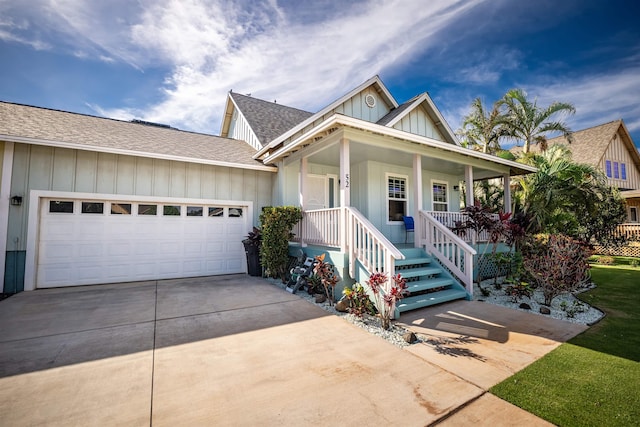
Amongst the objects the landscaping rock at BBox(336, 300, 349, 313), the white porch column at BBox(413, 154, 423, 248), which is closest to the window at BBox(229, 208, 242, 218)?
the landscaping rock at BBox(336, 300, 349, 313)

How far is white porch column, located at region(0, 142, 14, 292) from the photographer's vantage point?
19.5ft

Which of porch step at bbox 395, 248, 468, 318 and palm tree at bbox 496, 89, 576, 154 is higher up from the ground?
palm tree at bbox 496, 89, 576, 154

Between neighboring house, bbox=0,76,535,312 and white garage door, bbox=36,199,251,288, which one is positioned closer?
neighboring house, bbox=0,76,535,312

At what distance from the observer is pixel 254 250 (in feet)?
26.2

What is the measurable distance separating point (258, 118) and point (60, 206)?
7.06 metres

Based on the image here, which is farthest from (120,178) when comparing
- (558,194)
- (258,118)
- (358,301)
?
(558,194)

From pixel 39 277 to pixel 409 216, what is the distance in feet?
33.9

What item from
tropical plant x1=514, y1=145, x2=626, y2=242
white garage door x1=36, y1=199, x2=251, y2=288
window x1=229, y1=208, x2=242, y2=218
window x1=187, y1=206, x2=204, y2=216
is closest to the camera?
white garage door x1=36, y1=199, x2=251, y2=288

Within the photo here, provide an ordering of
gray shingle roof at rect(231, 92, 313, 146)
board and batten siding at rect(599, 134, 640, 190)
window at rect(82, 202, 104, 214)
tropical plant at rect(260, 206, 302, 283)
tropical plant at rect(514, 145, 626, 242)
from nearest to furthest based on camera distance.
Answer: window at rect(82, 202, 104, 214), tropical plant at rect(260, 206, 302, 283), tropical plant at rect(514, 145, 626, 242), gray shingle roof at rect(231, 92, 313, 146), board and batten siding at rect(599, 134, 640, 190)

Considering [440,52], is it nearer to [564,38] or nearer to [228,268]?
[564,38]

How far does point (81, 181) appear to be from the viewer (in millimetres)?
6688

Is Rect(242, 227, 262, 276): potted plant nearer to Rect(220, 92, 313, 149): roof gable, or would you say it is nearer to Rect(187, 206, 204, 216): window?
Rect(187, 206, 204, 216): window

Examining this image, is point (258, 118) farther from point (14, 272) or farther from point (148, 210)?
point (14, 272)

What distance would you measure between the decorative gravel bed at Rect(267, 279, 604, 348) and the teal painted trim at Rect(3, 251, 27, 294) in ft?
18.5
